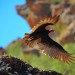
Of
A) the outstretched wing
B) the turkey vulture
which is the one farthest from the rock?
the outstretched wing

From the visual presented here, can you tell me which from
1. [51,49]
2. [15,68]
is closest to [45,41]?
[51,49]

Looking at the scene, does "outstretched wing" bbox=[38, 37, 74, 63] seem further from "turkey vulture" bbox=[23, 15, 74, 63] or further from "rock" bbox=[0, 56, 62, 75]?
"rock" bbox=[0, 56, 62, 75]

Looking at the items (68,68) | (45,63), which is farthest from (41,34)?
(45,63)

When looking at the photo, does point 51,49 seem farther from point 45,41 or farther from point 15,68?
point 15,68

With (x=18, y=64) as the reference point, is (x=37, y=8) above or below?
above

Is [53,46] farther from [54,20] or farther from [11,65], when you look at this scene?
[11,65]

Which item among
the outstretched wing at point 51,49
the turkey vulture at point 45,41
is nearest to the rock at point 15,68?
the turkey vulture at point 45,41
